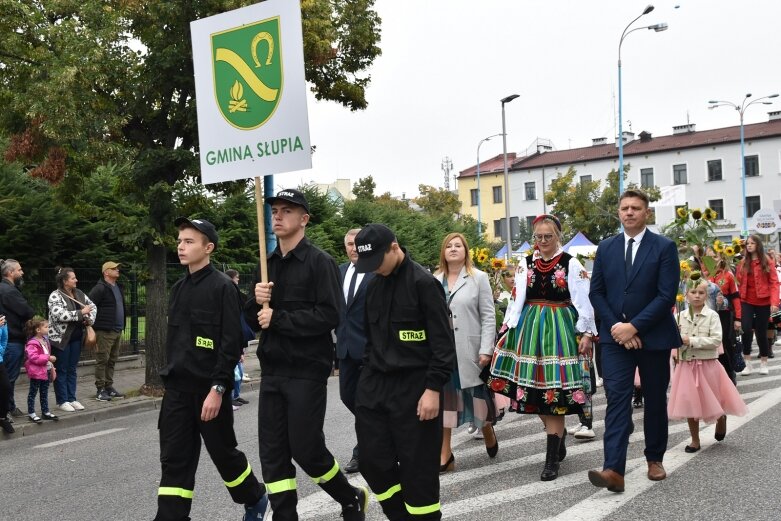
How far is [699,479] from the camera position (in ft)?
20.1

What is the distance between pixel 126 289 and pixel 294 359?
11.8 metres

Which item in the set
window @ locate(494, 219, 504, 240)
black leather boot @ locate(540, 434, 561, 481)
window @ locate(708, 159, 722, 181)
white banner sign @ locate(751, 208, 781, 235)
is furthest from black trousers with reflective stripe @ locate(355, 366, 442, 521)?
window @ locate(494, 219, 504, 240)

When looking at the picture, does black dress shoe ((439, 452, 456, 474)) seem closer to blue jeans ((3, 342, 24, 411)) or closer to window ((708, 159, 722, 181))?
blue jeans ((3, 342, 24, 411))

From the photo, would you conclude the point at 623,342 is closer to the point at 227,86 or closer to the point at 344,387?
the point at 344,387

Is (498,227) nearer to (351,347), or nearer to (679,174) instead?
(679,174)

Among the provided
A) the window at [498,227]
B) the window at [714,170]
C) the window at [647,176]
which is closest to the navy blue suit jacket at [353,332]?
the window at [714,170]

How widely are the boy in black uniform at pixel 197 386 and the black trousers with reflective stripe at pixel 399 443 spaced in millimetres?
871

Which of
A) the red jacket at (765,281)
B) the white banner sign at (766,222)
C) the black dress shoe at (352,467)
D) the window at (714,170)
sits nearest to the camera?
the black dress shoe at (352,467)

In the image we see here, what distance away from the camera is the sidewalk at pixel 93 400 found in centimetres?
1030

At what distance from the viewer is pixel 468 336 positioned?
6.82m

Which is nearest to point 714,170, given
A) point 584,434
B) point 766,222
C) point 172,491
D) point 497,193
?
point 497,193

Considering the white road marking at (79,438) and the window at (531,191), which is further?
the window at (531,191)

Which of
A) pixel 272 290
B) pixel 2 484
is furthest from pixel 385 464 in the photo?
pixel 2 484

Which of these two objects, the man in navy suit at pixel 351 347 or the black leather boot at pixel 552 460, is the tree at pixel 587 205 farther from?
the black leather boot at pixel 552 460
